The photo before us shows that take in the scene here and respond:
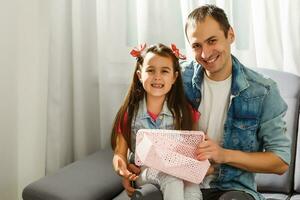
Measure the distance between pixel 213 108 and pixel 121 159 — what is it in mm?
371

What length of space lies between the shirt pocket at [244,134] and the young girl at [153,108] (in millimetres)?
144

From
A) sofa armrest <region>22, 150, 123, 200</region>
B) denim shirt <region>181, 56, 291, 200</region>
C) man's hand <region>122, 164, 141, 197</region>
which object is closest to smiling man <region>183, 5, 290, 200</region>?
denim shirt <region>181, 56, 291, 200</region>

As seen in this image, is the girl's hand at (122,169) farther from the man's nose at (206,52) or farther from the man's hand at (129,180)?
the man's nose at (206,52)

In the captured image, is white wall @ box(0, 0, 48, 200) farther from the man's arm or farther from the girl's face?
the man's arm

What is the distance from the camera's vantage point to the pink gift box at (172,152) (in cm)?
146

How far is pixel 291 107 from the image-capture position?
1.90 meters

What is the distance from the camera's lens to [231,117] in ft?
5.23

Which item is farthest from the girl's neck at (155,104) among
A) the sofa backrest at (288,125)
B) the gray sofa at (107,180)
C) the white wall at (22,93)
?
the white wall at (22,93)

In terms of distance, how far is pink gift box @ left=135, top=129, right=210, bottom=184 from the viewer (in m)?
1.46

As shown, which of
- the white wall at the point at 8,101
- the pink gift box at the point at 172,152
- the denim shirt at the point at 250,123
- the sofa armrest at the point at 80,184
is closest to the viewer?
the pink gift box at the point at 172,152

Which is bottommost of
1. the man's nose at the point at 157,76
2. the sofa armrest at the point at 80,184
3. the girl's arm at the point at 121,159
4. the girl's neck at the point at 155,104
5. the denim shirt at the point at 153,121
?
the sofa armrest at the point at 80,184

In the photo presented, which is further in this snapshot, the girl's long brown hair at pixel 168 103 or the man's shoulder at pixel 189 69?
the man's shoulder at pixel 189 69

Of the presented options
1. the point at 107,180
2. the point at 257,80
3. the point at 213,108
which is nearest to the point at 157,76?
the point at 213,108

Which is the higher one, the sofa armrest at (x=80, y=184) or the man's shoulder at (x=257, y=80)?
the man's shoulder at (x=257, y=80)
